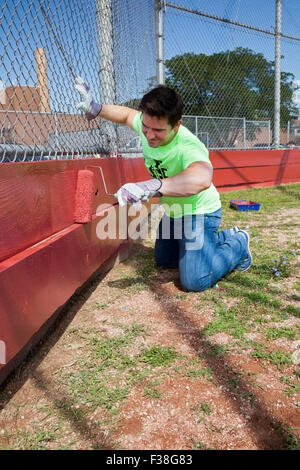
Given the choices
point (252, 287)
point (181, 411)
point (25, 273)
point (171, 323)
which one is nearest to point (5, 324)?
point (25, 273)

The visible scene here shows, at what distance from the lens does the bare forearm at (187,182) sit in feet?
6.50

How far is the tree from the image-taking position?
23.5ft

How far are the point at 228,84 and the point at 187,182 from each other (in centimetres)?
697

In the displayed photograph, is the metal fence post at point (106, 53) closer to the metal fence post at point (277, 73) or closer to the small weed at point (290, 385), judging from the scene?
the small weed at point (290, 385)

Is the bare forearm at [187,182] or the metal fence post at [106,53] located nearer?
the bare forearm at [187,182]

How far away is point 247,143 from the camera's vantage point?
30.3 feet

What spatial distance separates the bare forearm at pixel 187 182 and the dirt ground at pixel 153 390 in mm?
736

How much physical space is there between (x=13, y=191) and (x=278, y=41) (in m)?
7.94

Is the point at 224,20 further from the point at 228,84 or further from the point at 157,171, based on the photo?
the point at 157,171

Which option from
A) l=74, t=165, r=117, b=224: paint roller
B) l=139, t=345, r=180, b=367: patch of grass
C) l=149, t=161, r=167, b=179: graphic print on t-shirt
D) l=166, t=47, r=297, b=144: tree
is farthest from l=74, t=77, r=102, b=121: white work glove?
l=166, t=47, r=297, b=144: tree

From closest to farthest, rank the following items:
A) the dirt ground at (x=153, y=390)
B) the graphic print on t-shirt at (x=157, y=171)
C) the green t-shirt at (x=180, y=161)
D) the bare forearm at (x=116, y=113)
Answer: the dirt ground at (x=153, y=390) < the green t-shirt at (x=180, y=161) < the graphic print on t-shirt at (x=157, y=171) < the bare forearm at (x=116, y=113)

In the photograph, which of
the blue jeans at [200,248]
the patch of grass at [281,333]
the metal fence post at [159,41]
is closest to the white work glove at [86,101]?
the blue jeans at [200,248]

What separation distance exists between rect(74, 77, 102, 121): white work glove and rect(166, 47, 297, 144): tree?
16.0 feet

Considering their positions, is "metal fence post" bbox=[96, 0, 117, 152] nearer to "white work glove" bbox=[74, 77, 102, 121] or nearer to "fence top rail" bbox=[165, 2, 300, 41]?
"white work glove" bbox=[74, 77, 102, 121]
